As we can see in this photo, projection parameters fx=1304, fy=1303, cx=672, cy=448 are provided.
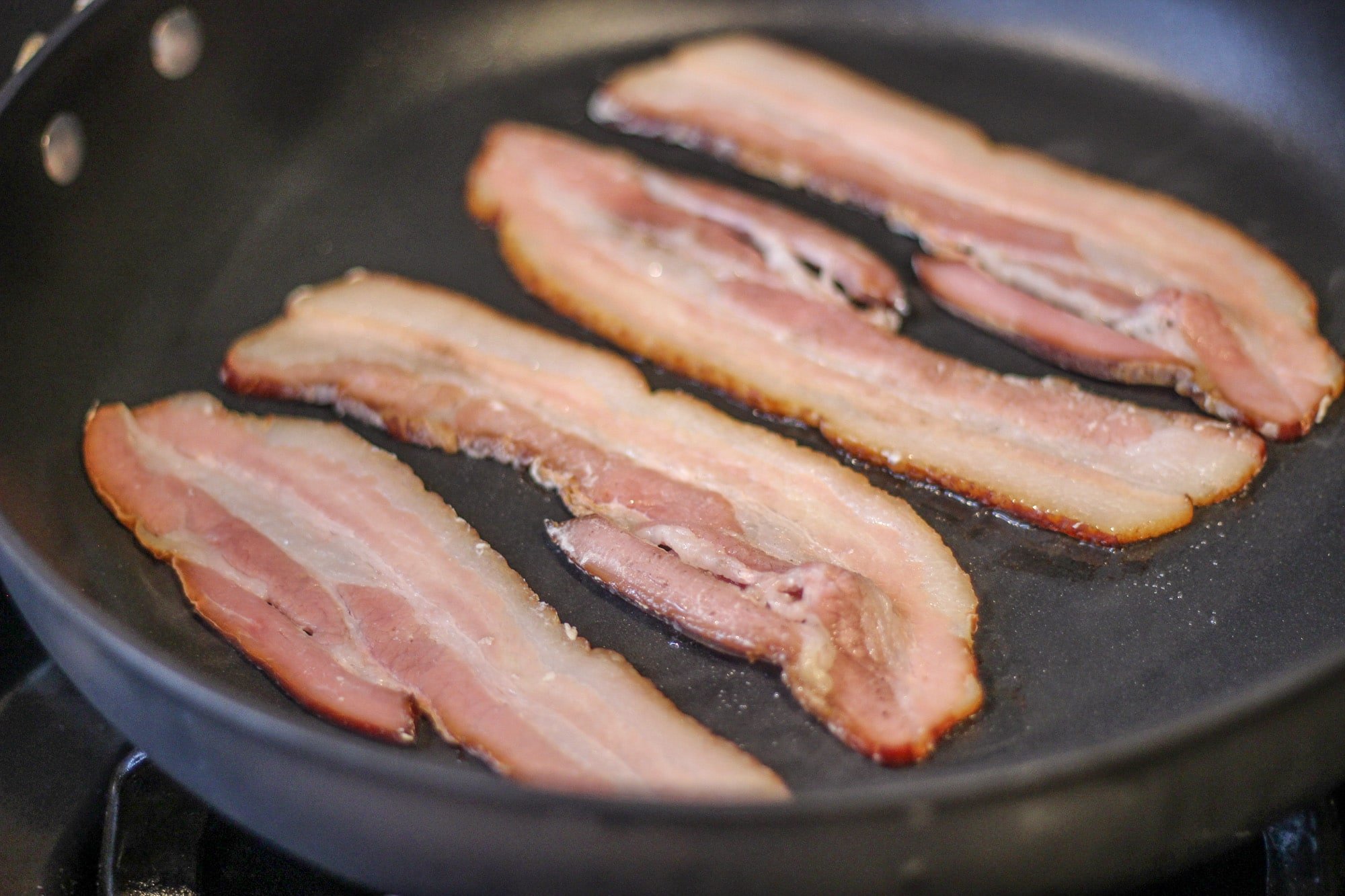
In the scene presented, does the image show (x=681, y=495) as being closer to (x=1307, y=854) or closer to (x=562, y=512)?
(x=562, y=512)

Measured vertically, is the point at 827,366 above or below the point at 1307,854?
above

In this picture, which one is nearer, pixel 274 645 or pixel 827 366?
pixel 274 645

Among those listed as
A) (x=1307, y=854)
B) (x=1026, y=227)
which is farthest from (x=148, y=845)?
(x=1026, y=227)

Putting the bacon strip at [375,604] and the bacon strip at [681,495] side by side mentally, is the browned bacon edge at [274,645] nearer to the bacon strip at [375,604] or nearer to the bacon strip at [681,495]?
the bacon strip at [375,604]

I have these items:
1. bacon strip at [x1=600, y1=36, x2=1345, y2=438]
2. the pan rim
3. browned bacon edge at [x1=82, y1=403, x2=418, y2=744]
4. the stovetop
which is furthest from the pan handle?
browned bacon edge at [x1=82, y1=403, x2=418, y2=744]

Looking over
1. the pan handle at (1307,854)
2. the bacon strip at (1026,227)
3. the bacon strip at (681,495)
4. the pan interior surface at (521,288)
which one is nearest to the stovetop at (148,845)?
the pan handle at (1307,854)

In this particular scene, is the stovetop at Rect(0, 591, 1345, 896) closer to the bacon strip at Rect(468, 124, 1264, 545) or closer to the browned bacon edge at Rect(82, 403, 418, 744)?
the browned bacon edge at Rect(82, 403, 418, 744)
